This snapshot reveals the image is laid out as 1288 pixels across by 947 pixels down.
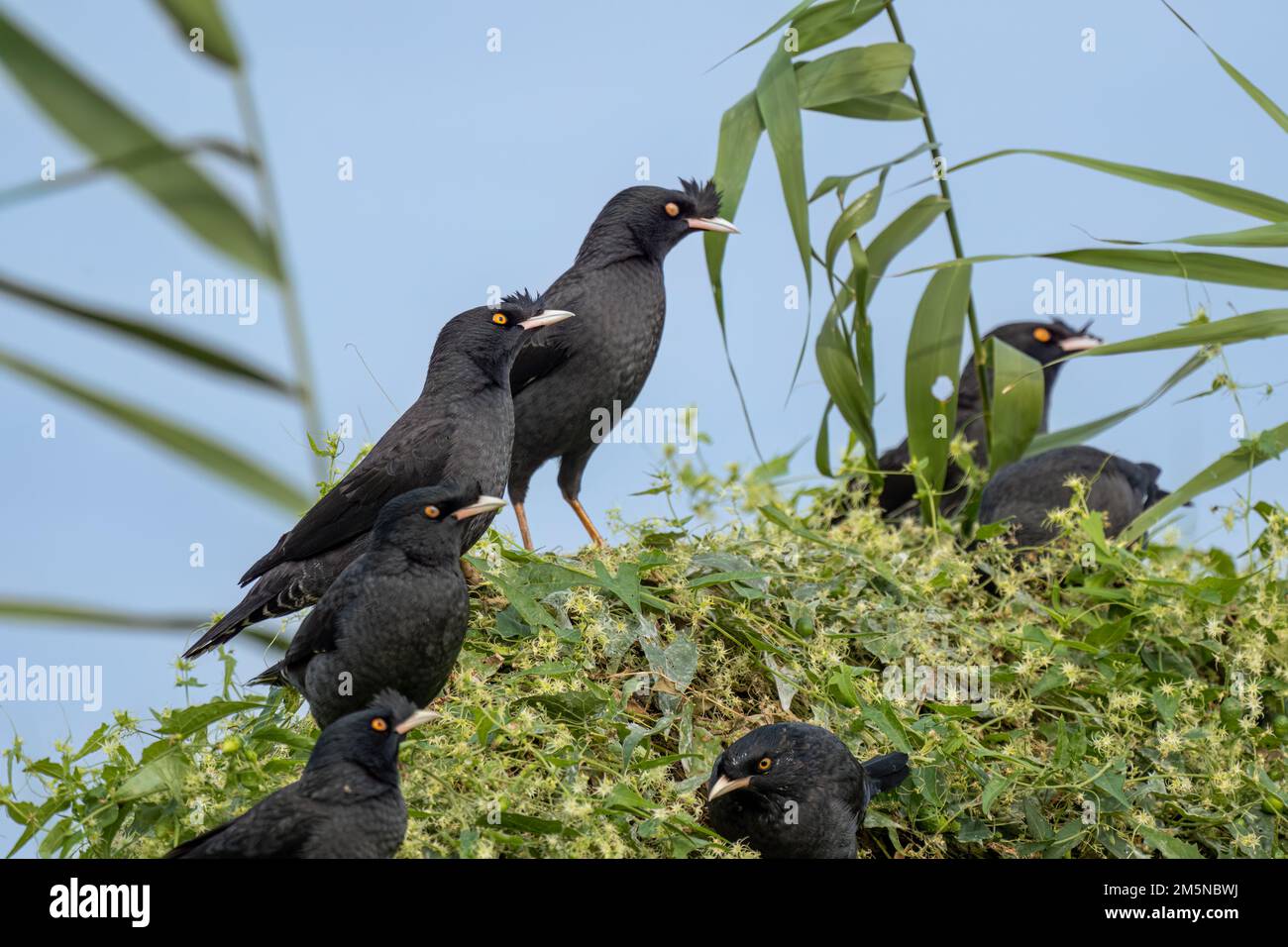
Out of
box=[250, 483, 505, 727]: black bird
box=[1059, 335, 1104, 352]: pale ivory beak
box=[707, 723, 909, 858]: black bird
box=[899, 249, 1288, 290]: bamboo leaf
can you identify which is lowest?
box=[707, 723, 909, 858]: black bird

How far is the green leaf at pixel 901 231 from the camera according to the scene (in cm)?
473

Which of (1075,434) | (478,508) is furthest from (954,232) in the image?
(478,508)

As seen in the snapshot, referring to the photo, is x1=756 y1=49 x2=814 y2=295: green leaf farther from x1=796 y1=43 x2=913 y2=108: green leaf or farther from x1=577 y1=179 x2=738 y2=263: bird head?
x1=796 y1=43 x2=913 y2=108: green leaf

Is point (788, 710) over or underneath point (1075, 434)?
underneath

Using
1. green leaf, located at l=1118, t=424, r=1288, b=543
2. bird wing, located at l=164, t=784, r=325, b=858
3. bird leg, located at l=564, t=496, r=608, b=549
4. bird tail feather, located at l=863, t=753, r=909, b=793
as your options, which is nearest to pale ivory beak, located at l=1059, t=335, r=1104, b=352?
green leaf, located at l=1118, t=424, r=1288, b=543

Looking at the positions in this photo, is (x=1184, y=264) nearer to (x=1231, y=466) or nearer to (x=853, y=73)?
(x=1231, y=466)

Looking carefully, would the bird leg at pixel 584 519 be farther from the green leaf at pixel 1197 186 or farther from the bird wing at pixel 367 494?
the green leaf at pixel 1197 186

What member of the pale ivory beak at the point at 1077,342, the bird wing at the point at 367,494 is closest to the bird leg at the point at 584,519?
the bird wing at the point at 367,494

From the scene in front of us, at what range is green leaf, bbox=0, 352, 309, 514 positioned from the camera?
2656mm

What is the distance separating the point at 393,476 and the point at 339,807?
887 millimetres

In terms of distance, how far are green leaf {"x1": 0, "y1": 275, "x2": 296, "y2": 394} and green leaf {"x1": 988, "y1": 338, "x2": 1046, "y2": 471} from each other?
9.29 ft

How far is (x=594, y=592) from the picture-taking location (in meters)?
3.27

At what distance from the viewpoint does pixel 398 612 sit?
232 centimetres
